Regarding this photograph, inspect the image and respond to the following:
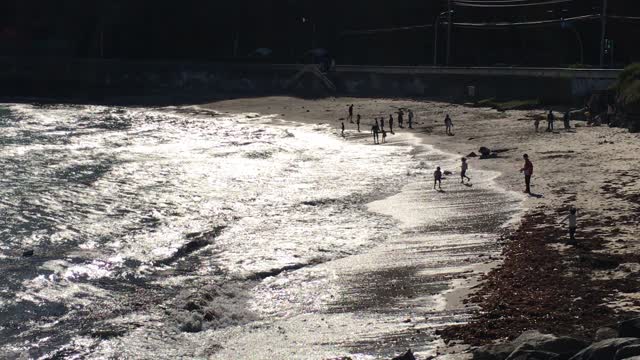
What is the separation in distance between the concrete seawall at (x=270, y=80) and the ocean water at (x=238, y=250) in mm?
18314

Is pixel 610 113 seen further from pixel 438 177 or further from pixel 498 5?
pixel 498 5

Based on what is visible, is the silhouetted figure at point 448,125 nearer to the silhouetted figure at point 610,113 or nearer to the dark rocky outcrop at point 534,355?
the silhouetted figure at point 610,113

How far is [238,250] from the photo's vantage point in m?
27.5

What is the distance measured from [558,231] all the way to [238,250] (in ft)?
28.1

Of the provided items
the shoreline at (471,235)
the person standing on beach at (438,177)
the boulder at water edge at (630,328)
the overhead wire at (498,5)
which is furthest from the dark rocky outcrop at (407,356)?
the overhead wire at (498,5)

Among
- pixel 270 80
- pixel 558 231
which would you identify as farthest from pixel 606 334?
pixel 270 80

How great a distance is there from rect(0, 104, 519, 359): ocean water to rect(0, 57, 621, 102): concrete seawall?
1831 cm

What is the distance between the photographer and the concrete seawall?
2581 inches

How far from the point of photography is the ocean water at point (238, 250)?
19.3m

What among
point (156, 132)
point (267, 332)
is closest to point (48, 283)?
point (267, 332)

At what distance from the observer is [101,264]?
2598cm

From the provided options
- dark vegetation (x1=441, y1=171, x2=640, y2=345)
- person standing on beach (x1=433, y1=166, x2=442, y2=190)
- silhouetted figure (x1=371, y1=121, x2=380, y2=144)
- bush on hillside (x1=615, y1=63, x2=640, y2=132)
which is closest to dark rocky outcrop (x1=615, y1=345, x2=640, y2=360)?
dark vegetation (x1=441, y1=171, x2=640, y2=345)

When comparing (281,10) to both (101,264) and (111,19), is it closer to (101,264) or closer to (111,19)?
(111,19)

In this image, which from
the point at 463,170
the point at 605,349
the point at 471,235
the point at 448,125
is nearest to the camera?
the point at 605,349
